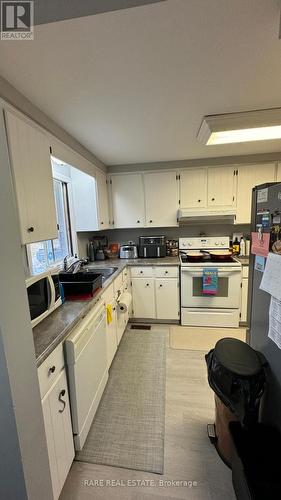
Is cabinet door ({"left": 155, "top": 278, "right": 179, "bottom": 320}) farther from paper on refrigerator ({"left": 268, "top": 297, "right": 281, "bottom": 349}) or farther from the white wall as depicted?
the white wall

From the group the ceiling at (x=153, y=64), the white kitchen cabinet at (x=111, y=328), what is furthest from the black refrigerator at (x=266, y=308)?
the white kitchen cabinet at (x=111, y=328)

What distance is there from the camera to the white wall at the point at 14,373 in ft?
2.14

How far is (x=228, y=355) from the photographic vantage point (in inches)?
49.9

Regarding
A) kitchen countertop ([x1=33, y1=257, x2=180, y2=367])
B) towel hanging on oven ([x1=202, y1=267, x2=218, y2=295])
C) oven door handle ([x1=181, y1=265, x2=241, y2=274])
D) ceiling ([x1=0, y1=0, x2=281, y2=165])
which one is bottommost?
towel hanging on oven ([x1=202, y1=267, x2=218, y2=295])

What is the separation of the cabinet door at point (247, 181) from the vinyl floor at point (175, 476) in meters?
2.43

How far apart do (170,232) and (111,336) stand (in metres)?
1.96

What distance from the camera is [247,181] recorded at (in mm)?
3035

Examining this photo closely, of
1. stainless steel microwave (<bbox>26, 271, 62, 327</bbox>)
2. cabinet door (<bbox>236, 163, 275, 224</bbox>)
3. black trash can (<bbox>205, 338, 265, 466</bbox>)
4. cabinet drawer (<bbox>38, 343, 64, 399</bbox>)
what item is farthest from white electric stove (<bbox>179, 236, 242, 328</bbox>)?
cabinet drawer (<bbox>38, 343, 64, 399</bbox>)

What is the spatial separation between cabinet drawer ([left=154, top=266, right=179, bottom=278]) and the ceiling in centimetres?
172

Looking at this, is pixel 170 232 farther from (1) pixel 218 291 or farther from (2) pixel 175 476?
(2) pixel 175 476

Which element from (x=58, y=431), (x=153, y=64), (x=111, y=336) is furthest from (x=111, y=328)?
(x=153, y=64)

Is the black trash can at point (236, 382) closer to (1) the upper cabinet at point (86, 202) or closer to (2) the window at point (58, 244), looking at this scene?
(2) the window at point (58, 244)

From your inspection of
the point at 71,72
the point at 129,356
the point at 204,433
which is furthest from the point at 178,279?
the point at 71,72

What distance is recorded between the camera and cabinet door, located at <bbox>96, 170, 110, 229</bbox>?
9.66 feet
